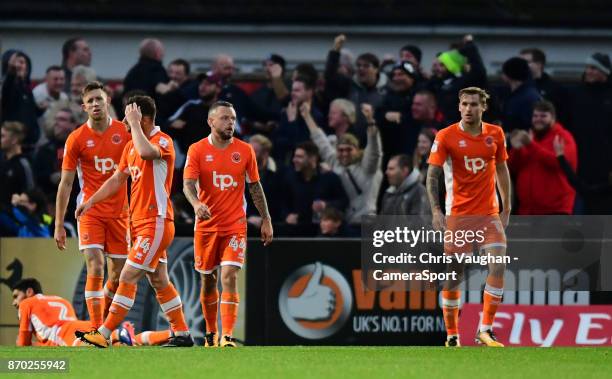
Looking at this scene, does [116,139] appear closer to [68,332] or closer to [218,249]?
[218,249]

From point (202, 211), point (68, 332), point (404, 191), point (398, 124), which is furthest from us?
point (398, 124)

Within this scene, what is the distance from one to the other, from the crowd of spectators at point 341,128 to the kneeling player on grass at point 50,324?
131cm

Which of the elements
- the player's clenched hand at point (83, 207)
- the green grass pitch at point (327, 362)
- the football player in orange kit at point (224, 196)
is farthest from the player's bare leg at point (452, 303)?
the player's clenched hand at point (83, 207)

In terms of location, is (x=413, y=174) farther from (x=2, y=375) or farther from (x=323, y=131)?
(x=2, y=375)

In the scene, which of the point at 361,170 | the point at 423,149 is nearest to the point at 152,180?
the point at 361,170

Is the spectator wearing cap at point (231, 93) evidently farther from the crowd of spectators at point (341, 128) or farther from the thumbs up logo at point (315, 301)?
the thumbs up logo at point (315, 301)

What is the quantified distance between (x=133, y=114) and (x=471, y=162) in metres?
3.18

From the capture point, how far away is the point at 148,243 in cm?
1308

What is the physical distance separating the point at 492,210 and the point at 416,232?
7.93 feet

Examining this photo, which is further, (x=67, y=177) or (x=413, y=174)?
(x=413, y=174)

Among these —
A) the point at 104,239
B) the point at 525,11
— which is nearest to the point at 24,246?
the point at 104,239

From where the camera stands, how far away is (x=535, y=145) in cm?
1700

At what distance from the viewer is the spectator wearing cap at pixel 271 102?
61.0ft

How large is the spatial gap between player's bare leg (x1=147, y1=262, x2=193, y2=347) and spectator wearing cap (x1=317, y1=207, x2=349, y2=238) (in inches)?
138
